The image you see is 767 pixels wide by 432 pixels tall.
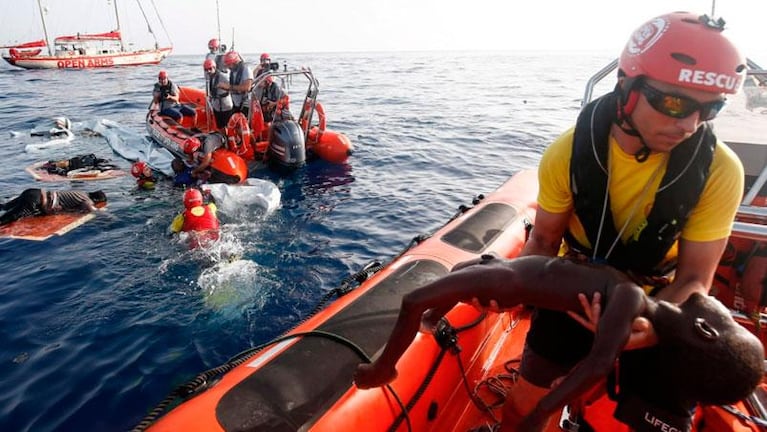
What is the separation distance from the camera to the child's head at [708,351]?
134 centimetres

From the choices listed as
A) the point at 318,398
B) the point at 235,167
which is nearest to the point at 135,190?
the point at 235,167

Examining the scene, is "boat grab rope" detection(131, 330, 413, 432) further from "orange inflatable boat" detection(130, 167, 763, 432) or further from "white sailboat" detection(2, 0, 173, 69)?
"white sailboat" detection(2, 0, 173, 69)

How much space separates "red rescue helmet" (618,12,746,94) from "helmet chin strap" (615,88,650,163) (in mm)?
136

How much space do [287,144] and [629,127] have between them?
8.21 m

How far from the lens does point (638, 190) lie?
72.6 inches

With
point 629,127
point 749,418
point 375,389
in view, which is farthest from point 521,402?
point 629,127

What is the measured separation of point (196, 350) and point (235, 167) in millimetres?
4831

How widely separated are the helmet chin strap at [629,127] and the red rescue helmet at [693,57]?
0.14 m

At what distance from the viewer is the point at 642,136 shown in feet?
5.47

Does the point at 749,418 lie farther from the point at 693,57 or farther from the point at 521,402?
the point at 693,57

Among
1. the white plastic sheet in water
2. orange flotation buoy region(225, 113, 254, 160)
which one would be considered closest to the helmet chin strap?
the white plastic sheet in water

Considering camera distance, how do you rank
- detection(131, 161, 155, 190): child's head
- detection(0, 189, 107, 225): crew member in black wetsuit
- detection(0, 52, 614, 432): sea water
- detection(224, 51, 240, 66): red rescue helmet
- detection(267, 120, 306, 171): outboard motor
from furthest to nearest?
detection(224, 51, 240, 66): red rescue helmet, detection(267, 120, 306, 171): outboard motor, detection(131, 161, 155, 190): child's head, detection(0, 189, 107, 225): crew member in black wetsuit, detection(0, 52, 614, 432): sea water

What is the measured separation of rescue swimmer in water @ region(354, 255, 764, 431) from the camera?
1.27 metres

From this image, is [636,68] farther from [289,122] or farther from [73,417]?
[289,122]
